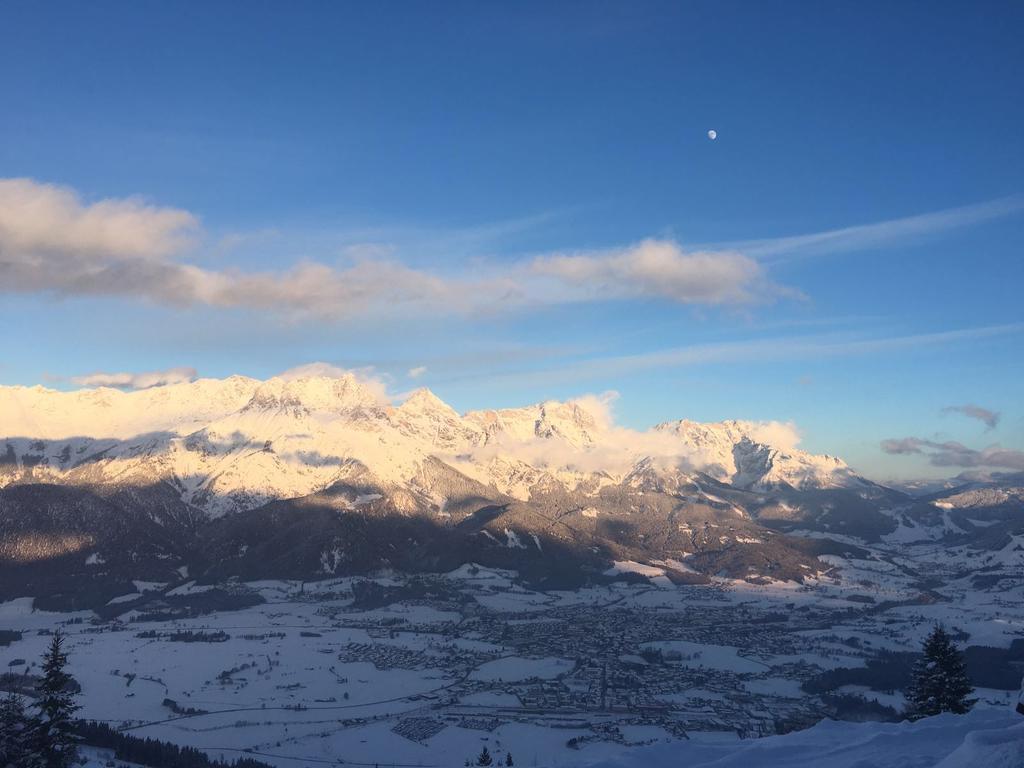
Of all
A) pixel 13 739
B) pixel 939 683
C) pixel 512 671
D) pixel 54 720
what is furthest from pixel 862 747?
pixel 512 671

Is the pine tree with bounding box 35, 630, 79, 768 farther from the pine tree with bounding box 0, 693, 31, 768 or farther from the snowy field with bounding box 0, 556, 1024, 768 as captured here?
the snowy field with bounding box 0, 556, 1024, 768

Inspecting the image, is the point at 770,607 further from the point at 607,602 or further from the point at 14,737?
the point at 14,737

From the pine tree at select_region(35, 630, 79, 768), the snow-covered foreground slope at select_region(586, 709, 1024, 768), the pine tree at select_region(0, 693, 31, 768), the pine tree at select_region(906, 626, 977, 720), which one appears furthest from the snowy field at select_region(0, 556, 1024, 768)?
the pine tree at select_region(0, 693, 31, 768)

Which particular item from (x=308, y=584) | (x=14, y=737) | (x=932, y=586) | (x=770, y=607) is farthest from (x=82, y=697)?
(x=932, y=586)

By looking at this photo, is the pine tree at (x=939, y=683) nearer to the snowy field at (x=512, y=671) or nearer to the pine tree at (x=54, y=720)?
the snowy field at (x=512, y=671)

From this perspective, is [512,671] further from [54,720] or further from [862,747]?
[862,747]

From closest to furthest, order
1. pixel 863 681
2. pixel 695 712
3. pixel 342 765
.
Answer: pixel 342 765 → pixel 695 712 → pixel 863 681
